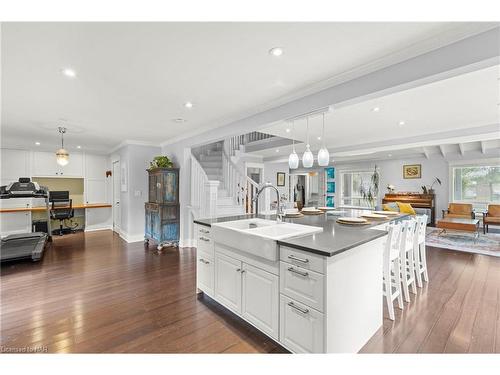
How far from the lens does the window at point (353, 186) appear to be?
32.6 feet

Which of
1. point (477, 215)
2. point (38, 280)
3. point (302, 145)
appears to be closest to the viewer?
point (38, 280)

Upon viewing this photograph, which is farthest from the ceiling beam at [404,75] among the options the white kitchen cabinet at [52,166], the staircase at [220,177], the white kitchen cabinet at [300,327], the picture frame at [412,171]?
the picture frame at [412,171]

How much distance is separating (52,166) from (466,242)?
10.6 m

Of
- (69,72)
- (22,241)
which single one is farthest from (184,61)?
(22,241)

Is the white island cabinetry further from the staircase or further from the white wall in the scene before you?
the white wall

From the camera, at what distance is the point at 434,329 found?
2.20 metres

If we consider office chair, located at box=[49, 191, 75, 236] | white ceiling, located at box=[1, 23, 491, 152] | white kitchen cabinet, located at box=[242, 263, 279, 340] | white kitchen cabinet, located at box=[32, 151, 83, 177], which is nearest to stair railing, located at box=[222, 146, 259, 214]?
white ceiling, located at box=[1, 23, 491, 152]

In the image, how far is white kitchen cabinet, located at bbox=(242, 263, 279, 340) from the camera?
74.2 inches

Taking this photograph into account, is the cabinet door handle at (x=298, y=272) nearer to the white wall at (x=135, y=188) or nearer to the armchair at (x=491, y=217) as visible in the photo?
the white wall at (x=135, y=188)

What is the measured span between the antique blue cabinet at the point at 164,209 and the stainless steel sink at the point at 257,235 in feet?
9.25

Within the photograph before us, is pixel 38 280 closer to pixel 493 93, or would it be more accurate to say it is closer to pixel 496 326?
pixel 496 326
